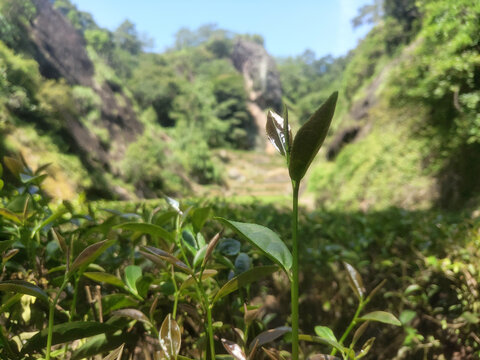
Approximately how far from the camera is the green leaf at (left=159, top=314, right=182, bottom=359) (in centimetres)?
35

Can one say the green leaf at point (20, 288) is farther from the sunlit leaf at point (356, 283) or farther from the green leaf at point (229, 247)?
the sunlit leaf at point (356, 283)

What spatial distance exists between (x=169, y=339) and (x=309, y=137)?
0.27m

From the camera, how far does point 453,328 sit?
88 cm

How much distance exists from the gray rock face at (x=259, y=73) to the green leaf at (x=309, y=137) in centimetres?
3281

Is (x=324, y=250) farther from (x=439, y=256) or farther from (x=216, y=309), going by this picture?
(x=216, y=309)

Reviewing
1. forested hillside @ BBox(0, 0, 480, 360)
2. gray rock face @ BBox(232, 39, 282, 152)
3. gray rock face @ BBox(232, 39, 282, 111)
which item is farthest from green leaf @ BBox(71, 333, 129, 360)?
gray rock face @ BBox(232, 39, 282, 111)

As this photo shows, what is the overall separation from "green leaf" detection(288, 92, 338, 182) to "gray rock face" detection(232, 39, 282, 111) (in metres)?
32.8

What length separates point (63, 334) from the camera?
0.38 m

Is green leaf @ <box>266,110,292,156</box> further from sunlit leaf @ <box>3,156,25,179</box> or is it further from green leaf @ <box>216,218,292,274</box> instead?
sunlit leaf @ <box>3,156,25,179</box>

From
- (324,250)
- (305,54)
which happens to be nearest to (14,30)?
(324,250)

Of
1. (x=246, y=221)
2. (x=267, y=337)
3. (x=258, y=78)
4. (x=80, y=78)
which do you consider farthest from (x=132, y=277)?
(x=258, y=78)

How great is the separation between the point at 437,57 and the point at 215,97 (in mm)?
25936

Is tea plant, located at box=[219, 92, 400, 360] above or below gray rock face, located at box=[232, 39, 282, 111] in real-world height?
below

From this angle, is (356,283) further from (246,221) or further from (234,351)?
(246,221)
